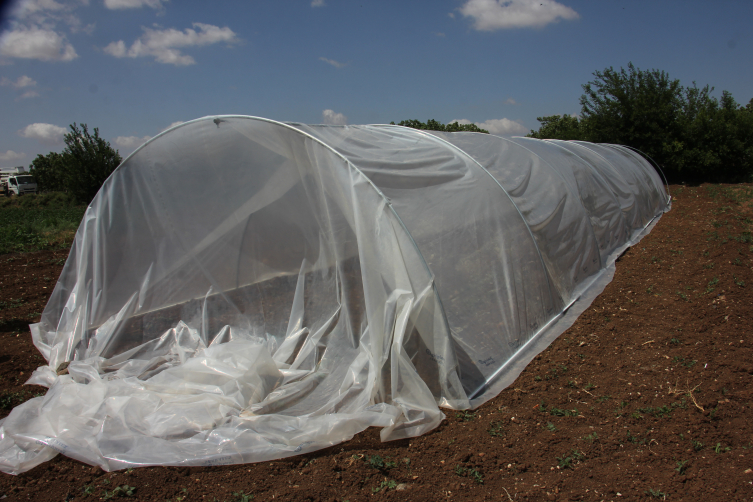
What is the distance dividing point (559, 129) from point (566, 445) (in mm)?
23156

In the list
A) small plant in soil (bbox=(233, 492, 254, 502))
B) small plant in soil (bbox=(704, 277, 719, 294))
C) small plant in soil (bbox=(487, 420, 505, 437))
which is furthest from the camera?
small plant in soil (bbox=(704, 277, 719, 294))

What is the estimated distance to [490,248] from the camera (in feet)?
13.5

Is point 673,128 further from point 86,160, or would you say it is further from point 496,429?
point 86,160

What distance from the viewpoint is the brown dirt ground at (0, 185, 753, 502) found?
2418 millimetres

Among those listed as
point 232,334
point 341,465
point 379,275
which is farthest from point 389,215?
point 232,334

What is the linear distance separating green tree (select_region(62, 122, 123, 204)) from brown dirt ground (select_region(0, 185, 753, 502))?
44.9 feet

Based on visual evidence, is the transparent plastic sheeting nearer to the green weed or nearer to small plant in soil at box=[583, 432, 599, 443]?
small plant in soil at box=[583, 432, 599, 443]

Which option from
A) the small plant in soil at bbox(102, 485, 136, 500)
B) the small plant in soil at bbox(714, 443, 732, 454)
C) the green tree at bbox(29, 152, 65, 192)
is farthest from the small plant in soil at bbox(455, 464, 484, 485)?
the green tree at bbox(29, 152, 65, 192)

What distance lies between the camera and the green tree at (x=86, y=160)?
50.9ft

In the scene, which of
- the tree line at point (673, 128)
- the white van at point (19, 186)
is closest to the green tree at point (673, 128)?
the tree line at point (673, 128)

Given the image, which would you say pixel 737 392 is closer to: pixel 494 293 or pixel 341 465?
pixel 494 293

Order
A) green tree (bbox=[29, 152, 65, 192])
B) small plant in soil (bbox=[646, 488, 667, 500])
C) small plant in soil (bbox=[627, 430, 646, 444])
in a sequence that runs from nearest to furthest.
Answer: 1. small plant in soil (bbox=[646, 488, 667, 500])
2. small plant in soil (bbox=[627, 430, 646, 444])
3. green tree (bbox=[29, 152, 65, 192])

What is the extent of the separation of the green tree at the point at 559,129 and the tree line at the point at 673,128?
1700 mm

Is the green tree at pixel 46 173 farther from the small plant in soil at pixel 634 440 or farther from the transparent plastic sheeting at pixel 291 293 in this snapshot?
the small plant in soil at pixel 634 440
